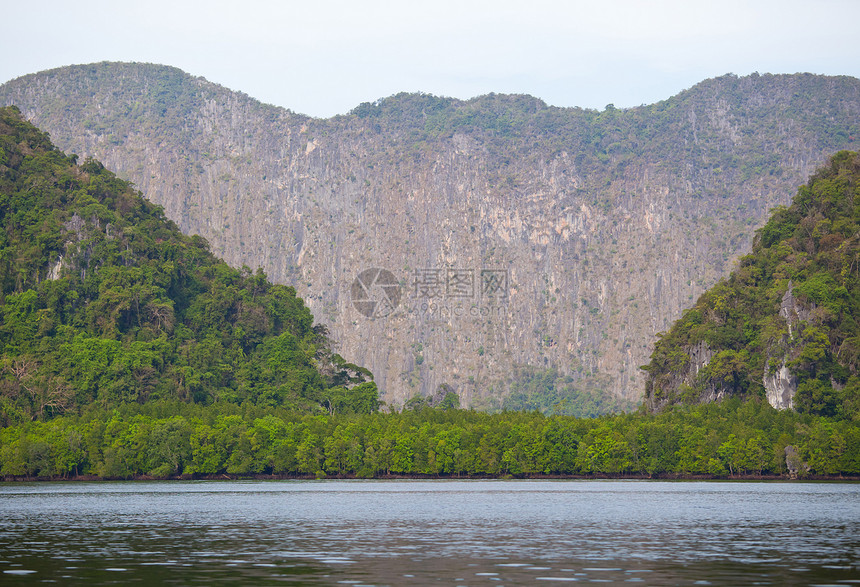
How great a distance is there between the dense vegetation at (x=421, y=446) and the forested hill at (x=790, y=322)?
16.2ft

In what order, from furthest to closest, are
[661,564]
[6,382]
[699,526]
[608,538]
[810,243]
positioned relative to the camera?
[810,243]
[6,382]
[699,526]
[608,538]
[661,564]

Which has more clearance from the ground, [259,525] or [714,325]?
[714,325]

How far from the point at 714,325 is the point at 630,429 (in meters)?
25.5

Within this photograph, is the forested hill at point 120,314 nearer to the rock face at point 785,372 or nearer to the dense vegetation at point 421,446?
the dense vegetation at point 421,446

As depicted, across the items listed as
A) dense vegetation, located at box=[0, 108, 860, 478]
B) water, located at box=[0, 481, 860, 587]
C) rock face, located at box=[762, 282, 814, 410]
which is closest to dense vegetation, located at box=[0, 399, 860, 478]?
dense vegetation, located at box=[0, 108, 860, 478]

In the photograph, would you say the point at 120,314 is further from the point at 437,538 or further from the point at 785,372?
the point at 437,538

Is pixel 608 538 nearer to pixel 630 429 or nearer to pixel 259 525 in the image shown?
pixel 259 525

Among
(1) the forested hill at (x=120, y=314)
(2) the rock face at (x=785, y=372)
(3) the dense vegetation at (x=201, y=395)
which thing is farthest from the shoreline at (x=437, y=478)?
(2) the rock face at (x=785, y=372)

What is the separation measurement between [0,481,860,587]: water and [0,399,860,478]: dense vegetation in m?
18.1

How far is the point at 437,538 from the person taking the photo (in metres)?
43.2

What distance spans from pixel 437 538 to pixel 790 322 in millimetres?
76552

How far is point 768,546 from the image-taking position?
3956 cm

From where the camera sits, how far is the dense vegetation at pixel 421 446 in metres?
96.5

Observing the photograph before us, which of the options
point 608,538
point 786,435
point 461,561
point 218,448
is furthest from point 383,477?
point 461,561
